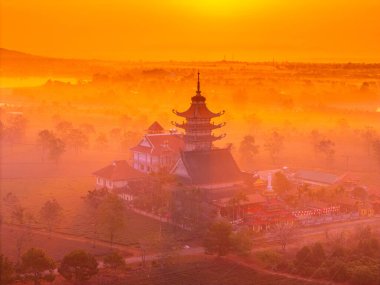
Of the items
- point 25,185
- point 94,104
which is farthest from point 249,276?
point 94,104

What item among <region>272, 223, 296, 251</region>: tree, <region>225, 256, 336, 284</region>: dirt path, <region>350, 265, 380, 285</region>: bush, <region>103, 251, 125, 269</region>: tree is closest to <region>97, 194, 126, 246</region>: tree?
<region>103, 251, 125, 269</region>: tree

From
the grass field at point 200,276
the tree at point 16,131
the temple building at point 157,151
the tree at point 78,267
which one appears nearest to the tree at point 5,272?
the tree at point 78,267

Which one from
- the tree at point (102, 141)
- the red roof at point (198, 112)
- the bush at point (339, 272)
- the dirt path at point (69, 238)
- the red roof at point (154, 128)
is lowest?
the bush at point (339, 272)

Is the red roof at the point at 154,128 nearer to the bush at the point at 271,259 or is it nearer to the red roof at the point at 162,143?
the red roof at the point at 162,143

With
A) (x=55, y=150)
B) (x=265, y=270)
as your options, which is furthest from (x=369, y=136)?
(x=265, y=270)

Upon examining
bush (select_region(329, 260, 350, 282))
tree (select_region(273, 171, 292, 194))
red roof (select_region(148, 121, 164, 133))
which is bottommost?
bush (select_region(329, 260, 350, 282))

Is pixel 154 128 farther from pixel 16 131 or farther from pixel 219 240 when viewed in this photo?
pixel 219 240

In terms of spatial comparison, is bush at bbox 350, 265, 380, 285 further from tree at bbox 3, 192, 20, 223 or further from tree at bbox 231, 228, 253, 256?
tree at bbox 3, 192, 20, 223
